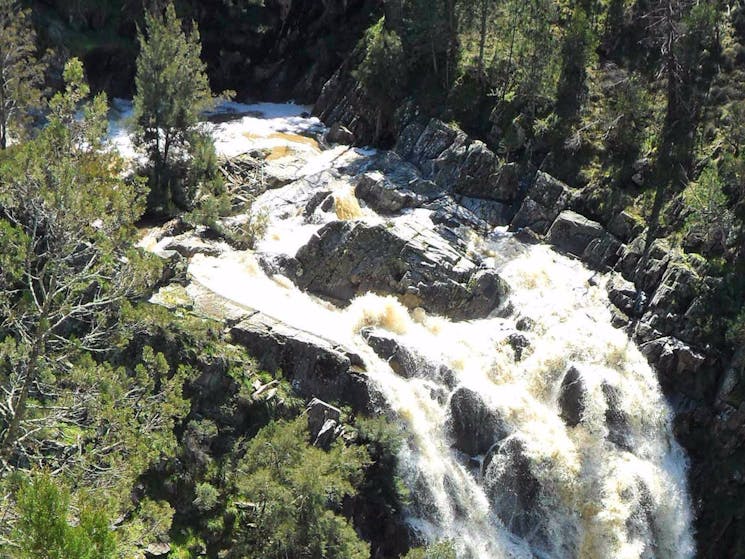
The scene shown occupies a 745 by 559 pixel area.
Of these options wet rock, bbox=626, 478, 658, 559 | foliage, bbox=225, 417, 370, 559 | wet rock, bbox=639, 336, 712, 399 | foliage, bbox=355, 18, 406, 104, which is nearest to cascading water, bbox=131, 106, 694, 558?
wet rock, bbox=626, 478, 658, 559

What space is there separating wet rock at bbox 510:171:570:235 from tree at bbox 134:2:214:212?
18123mm

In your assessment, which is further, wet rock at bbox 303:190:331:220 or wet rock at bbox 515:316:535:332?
wet rock at bbox 303:190:331:220

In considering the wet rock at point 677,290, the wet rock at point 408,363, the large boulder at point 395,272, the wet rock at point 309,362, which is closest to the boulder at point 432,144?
the large boulder at point 395,272

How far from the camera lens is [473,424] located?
31.4 m

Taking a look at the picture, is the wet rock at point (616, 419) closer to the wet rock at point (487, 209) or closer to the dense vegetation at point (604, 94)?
the dense vegetation at point (604, 94)

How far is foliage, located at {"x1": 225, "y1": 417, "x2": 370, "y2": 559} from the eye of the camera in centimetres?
2444

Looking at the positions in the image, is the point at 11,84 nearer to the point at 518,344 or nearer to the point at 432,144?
the point at 432,144

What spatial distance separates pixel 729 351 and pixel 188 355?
77.1 ft

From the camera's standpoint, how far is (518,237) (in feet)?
135

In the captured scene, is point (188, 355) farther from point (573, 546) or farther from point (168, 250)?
point (573, 546)

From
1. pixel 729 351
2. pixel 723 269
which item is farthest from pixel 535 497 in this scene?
pixel 723 269

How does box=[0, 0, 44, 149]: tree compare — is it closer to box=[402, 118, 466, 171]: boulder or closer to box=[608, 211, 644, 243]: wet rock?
box=[402, 118, 466, 171]: boulder

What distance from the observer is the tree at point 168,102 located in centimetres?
4041

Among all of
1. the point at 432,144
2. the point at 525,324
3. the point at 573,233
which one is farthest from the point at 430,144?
the point at 525,324
